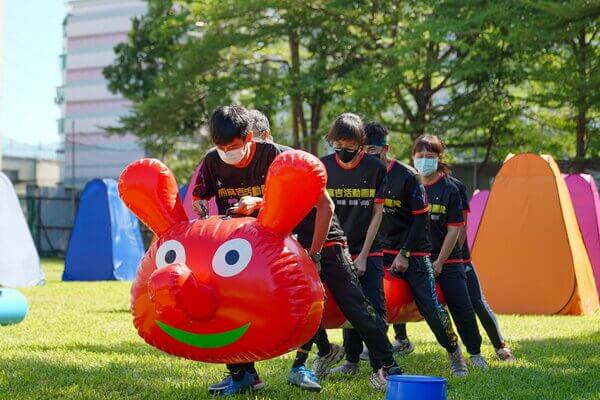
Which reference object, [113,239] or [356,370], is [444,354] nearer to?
[356,370]

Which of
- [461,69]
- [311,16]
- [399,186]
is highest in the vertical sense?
[311,16]

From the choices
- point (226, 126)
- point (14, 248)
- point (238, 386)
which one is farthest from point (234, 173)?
point (14, 248)

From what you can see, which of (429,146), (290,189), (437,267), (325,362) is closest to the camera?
(290,189)

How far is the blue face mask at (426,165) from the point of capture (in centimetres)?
715

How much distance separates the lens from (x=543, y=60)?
71.0 ft

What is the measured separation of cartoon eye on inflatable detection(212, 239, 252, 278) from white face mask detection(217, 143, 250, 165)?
2.24 ft

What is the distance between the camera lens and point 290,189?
185 inches

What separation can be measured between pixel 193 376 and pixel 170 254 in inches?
70.5

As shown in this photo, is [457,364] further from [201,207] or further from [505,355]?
[201,207]

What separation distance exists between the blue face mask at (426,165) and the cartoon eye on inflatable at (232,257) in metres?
2.80

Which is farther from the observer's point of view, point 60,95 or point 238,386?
point 60,95

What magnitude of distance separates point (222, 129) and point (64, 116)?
72246 mm

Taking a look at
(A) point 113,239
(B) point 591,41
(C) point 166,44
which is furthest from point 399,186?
(C) point 166,44

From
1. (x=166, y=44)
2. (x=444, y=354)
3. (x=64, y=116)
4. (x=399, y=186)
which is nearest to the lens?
(x=399, y=186)
